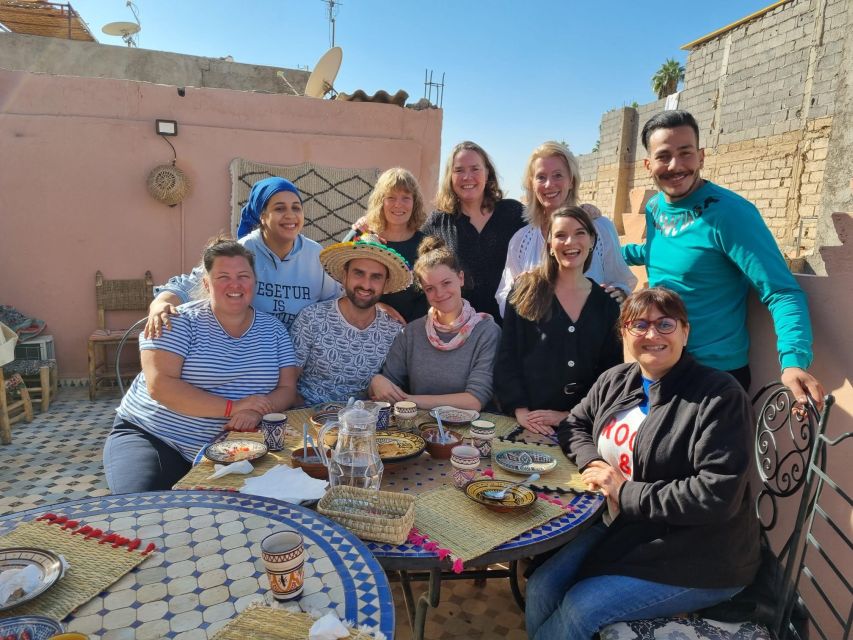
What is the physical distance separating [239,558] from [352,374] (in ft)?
5.06

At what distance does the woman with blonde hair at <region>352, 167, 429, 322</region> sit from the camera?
3383 millimetres

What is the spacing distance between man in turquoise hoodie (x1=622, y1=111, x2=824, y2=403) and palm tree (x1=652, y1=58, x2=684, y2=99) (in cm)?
2440

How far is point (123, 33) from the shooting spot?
908 cm

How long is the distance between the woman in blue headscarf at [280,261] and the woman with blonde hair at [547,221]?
1.15 m

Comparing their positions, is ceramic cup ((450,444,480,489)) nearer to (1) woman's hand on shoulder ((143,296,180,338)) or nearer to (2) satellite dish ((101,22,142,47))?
(1) woman's hand on shoulder ((143,296,180,338))

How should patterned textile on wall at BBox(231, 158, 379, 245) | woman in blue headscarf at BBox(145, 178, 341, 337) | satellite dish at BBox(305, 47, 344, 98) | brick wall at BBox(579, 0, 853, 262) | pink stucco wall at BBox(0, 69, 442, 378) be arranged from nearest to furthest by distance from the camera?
woman in blue headscarf at BBox(145, 178, 341, 337)
pink stucco wall at BBox(0, 69, 442, 378)
patterned textile on wall at BBox(231, 158, 379, 245)
satellite dish at BBox(305, 47, 344, 98)
brick wall at BBox(579, 0, 853, 262)

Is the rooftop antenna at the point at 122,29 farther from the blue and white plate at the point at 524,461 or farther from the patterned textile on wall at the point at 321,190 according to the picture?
the blue and white plate at the point at 524,461

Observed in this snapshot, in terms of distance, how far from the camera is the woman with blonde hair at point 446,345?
270 cm

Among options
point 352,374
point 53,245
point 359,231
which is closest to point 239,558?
point 352,374

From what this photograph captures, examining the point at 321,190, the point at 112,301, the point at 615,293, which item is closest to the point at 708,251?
the point at 615,293

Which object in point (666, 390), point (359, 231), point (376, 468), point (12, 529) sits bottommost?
point (12, 529)


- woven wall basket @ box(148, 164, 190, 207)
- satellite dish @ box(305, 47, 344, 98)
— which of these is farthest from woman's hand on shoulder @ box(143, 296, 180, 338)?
satellite dish @ box(305, 47, 344, 98)

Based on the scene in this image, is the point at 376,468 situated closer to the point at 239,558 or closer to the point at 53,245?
the point at 239,558

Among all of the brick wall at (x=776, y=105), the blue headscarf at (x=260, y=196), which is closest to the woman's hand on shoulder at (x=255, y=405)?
the blue headscarf at (x=260, y=196)
